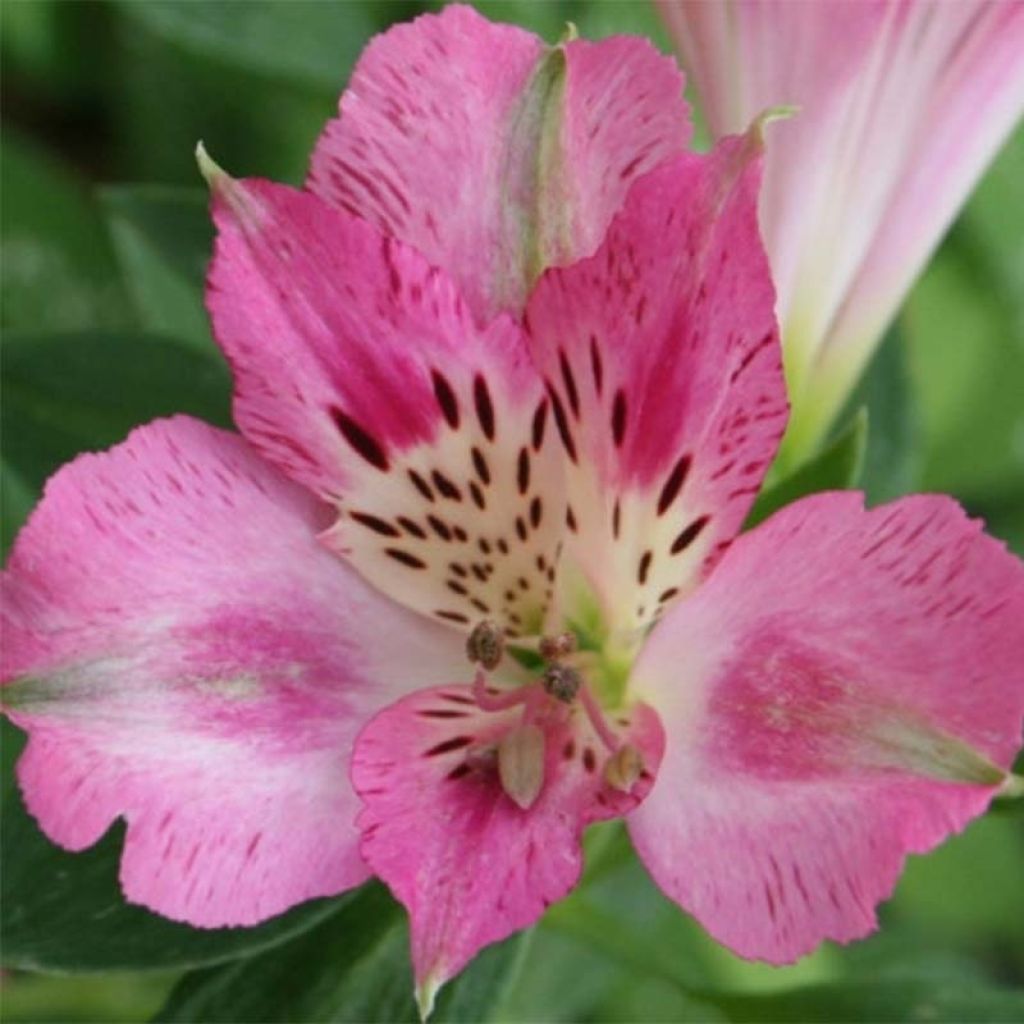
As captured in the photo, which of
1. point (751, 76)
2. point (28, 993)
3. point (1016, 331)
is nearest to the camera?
point (751, 76)

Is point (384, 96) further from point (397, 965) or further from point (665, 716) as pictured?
point (397, 965)

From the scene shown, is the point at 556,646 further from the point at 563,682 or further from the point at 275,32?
the point at 275,32

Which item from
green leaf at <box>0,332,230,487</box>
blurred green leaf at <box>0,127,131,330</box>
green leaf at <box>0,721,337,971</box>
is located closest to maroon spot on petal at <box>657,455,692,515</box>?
green leaf at <box>0,721,337,971</box>

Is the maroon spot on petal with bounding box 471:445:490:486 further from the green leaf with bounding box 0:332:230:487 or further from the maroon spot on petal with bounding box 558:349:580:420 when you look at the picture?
the green leaf with bounding box 0:332:230:487

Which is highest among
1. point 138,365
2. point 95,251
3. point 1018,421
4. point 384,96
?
point 384,96

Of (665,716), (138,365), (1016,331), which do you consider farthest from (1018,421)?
(665,716)

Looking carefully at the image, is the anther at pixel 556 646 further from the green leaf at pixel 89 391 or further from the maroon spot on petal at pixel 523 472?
the green leaf at pixel 89 391

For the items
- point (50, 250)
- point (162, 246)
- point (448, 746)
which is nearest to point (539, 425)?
point (448, 746)
